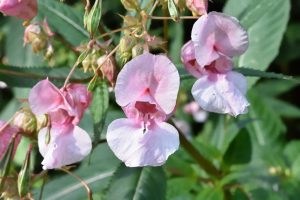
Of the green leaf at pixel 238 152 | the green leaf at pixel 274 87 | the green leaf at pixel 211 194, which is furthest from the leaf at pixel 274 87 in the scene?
the green leaf at pixel 211 194

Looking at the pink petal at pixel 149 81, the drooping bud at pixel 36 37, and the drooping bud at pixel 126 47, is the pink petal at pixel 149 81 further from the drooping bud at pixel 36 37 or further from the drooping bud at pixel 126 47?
the drooping bud at pixel 36 37

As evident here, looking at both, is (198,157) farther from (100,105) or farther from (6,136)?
(6,136)

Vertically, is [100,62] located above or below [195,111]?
above

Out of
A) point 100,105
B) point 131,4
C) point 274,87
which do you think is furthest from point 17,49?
point 131,4

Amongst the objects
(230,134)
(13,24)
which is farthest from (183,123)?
(230,134)

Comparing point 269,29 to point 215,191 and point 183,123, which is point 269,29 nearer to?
point 215,191

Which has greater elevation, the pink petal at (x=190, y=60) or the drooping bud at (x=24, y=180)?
the pink petal at (x=190, y=60)

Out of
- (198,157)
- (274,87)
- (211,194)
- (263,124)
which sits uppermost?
(198,157)
